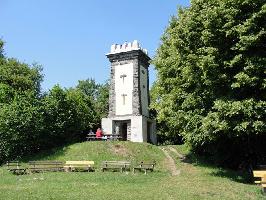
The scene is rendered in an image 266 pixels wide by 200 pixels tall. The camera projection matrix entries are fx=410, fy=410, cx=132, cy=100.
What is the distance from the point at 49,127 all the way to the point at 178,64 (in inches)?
600

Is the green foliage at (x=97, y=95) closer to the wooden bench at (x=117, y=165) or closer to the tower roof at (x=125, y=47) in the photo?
the tower roof at (x=125, y=47)

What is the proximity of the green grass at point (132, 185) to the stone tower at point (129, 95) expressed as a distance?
9.26 metres

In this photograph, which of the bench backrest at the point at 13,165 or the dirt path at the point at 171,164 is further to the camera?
the bench backrest at the point at 13,165

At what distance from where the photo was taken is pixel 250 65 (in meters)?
20.5

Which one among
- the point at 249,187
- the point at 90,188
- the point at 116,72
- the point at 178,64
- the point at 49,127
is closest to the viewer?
the point at 90,188

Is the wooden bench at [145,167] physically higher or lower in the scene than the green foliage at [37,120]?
lower

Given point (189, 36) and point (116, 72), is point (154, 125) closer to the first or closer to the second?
point (116, 72)

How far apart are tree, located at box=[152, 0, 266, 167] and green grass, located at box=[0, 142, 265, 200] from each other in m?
2.74

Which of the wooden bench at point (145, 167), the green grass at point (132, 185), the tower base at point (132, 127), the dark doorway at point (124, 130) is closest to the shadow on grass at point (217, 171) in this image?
the green grass at point (132, 185)

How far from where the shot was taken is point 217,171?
27.0 metres

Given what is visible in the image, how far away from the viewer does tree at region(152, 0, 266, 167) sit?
20.6 metres

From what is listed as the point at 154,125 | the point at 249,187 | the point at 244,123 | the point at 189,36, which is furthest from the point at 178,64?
the point at 154,125

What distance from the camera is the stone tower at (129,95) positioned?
4031 cm

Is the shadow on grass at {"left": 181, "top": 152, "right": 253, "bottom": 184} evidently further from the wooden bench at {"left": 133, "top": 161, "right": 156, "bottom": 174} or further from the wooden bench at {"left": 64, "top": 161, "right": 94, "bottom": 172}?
the wooden bench at {"left": 64, "top": 161, "right": 94, "bottom": 172}
